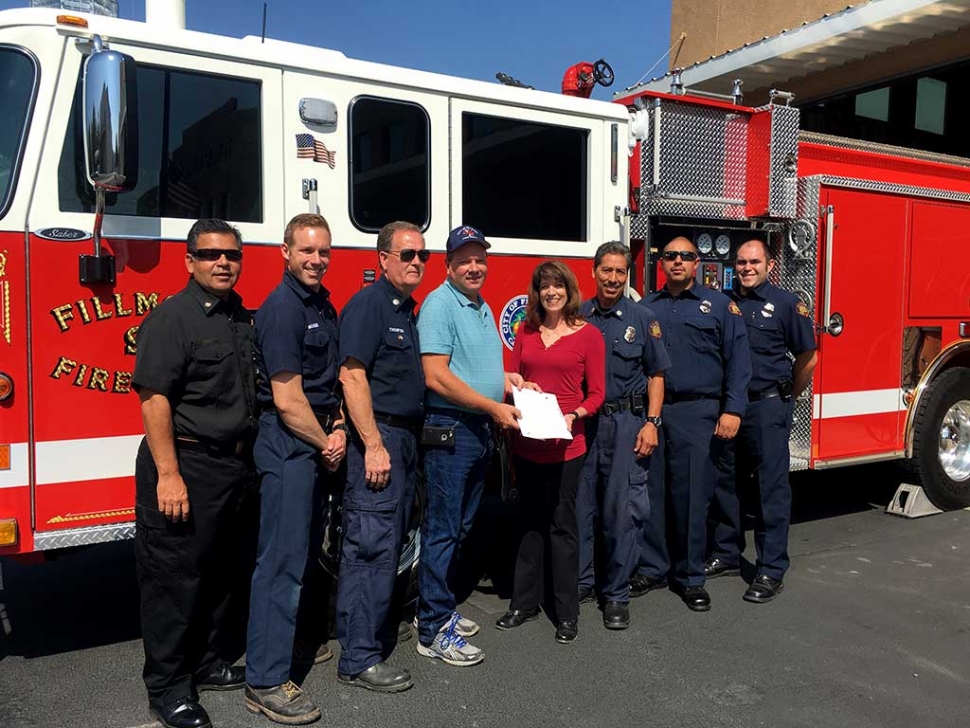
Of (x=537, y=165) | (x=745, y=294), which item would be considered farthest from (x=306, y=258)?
(x=745, y=294)

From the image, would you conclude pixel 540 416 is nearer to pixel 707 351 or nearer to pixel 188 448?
pixel 707 351

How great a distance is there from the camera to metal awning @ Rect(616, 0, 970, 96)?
874cm

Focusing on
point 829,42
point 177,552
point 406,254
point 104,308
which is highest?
point 829,42

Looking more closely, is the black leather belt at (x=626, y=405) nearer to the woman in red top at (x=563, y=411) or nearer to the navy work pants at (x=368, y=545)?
the woman in red top at (x=563, y=411)

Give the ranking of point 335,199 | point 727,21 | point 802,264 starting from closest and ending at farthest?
1. point 335,199
2. point 802,264
3. point 727,21

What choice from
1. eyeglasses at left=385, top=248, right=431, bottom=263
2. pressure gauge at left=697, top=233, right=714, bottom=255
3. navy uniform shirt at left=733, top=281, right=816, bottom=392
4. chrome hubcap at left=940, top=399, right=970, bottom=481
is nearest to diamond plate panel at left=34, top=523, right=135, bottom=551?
eyeglasses at left=385, top=248, right=431, bottom=263

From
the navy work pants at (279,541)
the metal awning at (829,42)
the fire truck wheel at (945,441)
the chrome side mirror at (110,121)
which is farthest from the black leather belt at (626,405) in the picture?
the metal awning at (829,42)

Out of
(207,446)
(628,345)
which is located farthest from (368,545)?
(628,345)

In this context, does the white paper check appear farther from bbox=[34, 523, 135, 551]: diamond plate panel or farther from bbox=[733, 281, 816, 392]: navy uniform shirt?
bbox=[34, 523, 135, 551]: diamond plate panel

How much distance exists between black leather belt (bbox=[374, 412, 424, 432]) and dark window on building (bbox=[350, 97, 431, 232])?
989 millimetres

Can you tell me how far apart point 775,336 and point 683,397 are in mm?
722

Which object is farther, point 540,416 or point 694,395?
point 694,395

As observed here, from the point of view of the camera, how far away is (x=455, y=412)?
146 inches

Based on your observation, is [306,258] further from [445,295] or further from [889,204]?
[889,204]
